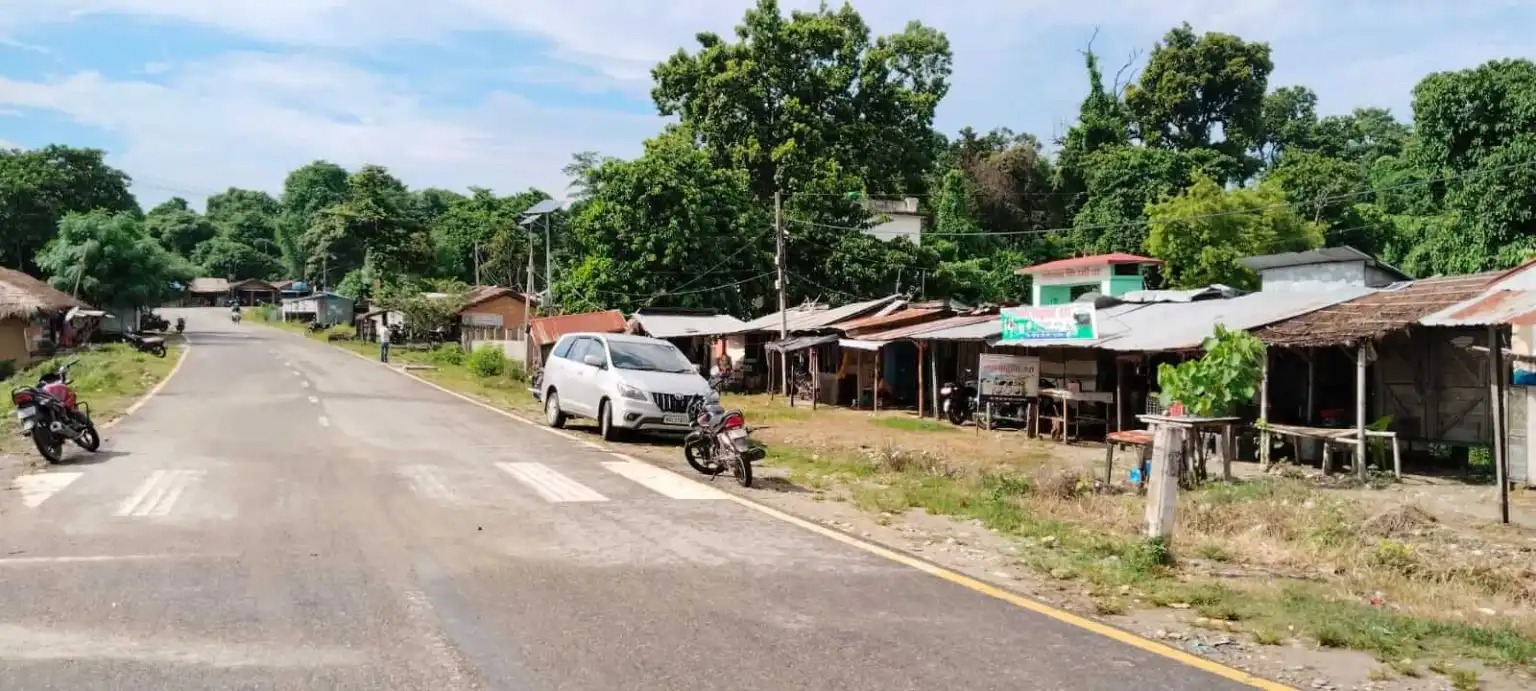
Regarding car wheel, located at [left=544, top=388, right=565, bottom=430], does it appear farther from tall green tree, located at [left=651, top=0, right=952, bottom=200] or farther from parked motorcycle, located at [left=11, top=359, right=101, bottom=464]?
tall green tree, located at [left=651, top=0, right=952, bottom=200]

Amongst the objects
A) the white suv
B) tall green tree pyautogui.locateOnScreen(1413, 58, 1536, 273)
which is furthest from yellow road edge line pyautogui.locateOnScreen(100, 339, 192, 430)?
tall green tree pyautogui.locateOnScreen(1413, 58, 1536, 273)

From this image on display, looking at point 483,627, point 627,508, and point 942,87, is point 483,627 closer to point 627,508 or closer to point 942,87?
point 627,508

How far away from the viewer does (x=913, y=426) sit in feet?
76.3

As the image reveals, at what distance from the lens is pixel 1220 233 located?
143 ft

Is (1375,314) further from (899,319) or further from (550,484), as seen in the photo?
(899,319)

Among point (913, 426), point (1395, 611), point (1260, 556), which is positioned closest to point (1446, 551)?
point (1260, 556)

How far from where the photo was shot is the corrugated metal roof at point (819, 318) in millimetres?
32219

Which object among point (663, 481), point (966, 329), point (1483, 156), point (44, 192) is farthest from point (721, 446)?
point (44, 192)

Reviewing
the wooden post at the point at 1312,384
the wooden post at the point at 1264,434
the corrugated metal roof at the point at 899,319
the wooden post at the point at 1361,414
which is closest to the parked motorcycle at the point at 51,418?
the wooden post at the point at 1264,434

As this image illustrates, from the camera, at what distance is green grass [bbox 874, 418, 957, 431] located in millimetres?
22875

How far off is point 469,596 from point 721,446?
6005 mm

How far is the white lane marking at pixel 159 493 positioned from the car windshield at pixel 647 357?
21.5 ft

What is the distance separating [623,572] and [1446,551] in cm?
703

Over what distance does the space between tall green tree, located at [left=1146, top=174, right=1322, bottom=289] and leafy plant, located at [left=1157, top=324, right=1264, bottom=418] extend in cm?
3164
